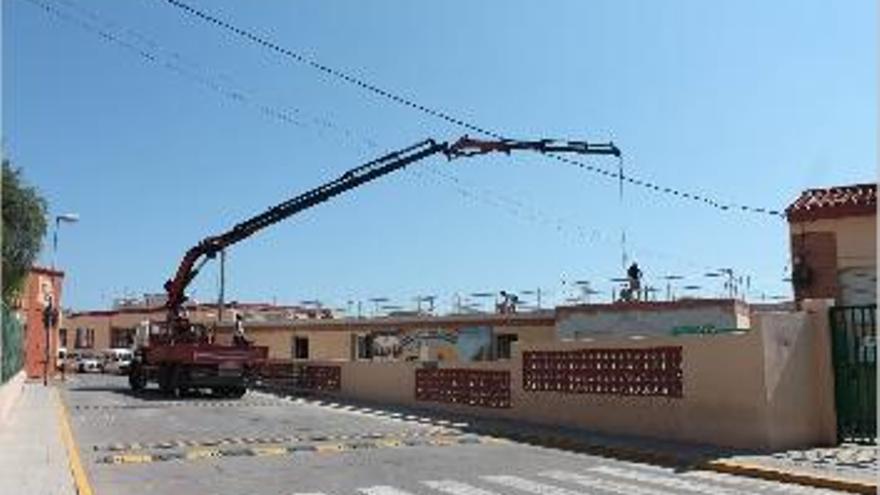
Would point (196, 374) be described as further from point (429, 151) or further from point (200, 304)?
point (200, 304)

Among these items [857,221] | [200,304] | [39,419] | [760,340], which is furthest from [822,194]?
[200,304]

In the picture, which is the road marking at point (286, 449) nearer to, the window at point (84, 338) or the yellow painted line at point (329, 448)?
the yellow painted line at point (329, 448)

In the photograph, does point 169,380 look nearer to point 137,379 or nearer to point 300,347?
point 137,379

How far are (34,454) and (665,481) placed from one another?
377 inches

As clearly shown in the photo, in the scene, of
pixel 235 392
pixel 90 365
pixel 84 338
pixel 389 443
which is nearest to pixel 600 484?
pixel 389 443

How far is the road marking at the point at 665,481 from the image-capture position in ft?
43.2

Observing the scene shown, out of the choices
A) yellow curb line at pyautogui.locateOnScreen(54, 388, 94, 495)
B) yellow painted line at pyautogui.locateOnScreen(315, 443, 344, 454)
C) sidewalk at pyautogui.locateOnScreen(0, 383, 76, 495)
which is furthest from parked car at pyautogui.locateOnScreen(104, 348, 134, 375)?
yellow painted line at pyautogui.locateOnScreen(315, 443, 344, 454)

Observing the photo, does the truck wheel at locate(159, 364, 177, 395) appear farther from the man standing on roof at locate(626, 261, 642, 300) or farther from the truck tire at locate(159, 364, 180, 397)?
the man standing on roof at locate(626, 261, 642, 300)

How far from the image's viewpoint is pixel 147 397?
34.5m

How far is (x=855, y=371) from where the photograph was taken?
17000 mm

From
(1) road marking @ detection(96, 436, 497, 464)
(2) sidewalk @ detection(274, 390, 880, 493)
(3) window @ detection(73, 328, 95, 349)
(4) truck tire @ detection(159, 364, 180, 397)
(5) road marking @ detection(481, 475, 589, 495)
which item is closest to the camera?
(5) road marking @ detection(481, 475, 589, 495)

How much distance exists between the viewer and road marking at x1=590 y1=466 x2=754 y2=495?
43.2 ft

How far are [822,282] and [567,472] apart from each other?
1155cm

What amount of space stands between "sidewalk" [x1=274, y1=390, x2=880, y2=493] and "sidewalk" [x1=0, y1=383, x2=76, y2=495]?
8003 millimetres
